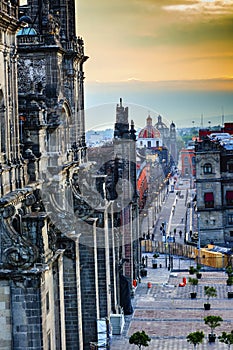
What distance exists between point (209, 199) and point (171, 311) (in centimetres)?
3011

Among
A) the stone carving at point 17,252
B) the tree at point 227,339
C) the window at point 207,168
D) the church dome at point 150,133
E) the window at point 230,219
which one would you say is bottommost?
the tree at point 227,339

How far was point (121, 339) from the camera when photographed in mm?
47156

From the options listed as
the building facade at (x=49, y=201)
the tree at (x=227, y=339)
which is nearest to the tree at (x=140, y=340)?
the building facade at (x=49, y=201)

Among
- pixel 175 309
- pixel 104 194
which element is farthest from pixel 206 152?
pixel 104 194

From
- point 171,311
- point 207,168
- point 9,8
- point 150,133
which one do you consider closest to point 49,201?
point 9,8

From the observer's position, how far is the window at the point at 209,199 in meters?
82.2

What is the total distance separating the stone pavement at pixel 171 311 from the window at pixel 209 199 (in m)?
15.1

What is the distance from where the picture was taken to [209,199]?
8231cm

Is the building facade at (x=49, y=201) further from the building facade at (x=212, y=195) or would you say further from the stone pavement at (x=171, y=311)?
the building facade at (x=212, y=195)

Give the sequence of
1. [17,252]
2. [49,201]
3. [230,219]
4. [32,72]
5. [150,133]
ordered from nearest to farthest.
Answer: [17,252] → [49,201] → [32,72] → [230,219] → [150,133]

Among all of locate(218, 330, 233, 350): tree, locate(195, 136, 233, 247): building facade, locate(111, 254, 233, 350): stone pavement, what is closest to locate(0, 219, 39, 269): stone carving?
locate(218, 330, 233, 350): tree

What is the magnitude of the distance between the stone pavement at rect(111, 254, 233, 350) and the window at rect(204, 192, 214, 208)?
15.1 metres

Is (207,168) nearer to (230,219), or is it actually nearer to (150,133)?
(230,219)

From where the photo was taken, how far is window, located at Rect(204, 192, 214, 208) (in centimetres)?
8219
